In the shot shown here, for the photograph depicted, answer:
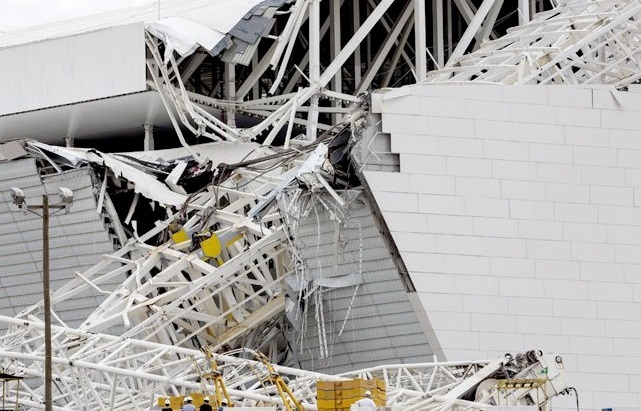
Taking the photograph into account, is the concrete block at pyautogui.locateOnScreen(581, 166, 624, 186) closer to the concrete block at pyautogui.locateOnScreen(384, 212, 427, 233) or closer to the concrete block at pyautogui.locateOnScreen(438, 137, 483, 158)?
the concrete block at pyautogui.locateOnScreen(438, 137, 483, 158)

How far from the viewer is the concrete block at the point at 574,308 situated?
67812mm

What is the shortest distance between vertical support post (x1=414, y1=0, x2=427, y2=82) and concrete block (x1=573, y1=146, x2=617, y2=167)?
693 inches

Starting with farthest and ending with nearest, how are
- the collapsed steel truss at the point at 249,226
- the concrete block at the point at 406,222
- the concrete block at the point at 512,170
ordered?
1. the concrete block at the point at 512,170
2. the concrete block at the point at 406,222
3. the collapsed steel truss at the point at 249,226

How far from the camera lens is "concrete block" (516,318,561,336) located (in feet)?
221

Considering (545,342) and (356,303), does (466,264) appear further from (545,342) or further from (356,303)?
(356,303)

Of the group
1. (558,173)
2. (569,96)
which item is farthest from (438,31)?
(558,173)

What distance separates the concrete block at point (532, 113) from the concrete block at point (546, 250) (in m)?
4.05

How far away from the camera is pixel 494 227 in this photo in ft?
222

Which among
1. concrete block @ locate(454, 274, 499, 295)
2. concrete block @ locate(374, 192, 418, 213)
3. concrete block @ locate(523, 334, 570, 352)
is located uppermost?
concrete block @ locate(374, 192, 418, 213)

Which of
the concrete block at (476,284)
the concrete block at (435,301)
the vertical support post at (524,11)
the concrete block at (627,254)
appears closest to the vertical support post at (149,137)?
the vertical support post at (524,11)

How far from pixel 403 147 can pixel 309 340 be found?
7.59 meters

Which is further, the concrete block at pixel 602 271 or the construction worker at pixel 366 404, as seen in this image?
the concrete block at pixel 602 271

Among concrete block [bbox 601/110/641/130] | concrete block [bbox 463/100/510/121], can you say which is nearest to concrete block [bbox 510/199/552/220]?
concrete block [bbox 463/100/510/121]

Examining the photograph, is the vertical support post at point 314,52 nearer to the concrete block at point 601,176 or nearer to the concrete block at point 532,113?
the concrete block at point 532,113
